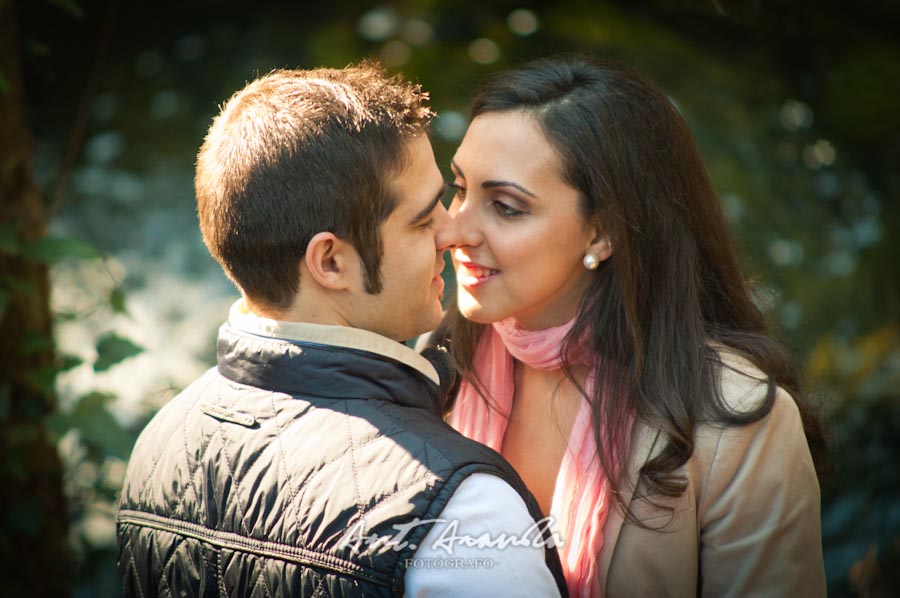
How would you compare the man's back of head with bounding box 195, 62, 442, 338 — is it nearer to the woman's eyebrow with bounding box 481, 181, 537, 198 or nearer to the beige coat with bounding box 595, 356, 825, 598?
the woman's eyebrow with bounding box 481, 181, 537, 198

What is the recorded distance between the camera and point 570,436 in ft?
6.82

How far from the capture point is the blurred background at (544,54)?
385cm

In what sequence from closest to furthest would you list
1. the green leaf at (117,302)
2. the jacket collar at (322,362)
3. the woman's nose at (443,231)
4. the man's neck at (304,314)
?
the jacket collar at (322,362)
the man's neck at (304,314)
the woman's nose at (443,231)
the green leaf at (117,302)

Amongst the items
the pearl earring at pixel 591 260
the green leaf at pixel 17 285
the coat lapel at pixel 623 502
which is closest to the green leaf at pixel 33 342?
the green leaf at pixel 17 285

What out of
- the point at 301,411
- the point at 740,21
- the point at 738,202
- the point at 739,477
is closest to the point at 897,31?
the point at 740,21

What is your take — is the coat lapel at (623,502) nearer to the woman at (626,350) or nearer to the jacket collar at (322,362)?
the woman at (626,350)

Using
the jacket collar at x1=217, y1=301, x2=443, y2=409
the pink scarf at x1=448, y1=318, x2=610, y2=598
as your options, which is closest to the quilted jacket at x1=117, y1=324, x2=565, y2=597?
the jacket collar at x1=217, y1=301, x2=443, y2=409

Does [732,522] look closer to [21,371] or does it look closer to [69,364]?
[69,364]

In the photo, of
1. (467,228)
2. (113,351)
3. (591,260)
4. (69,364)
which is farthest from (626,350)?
(69,364)

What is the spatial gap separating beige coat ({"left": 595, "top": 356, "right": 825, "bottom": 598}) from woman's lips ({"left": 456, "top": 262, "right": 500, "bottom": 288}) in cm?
53

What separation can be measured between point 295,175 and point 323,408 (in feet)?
1.40

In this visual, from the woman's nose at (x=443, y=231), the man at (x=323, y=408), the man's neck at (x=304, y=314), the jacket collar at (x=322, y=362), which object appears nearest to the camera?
the man at (x=323, y=408)

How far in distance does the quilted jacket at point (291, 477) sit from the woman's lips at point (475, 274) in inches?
19.6

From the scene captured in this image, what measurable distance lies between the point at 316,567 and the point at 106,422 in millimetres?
1565
